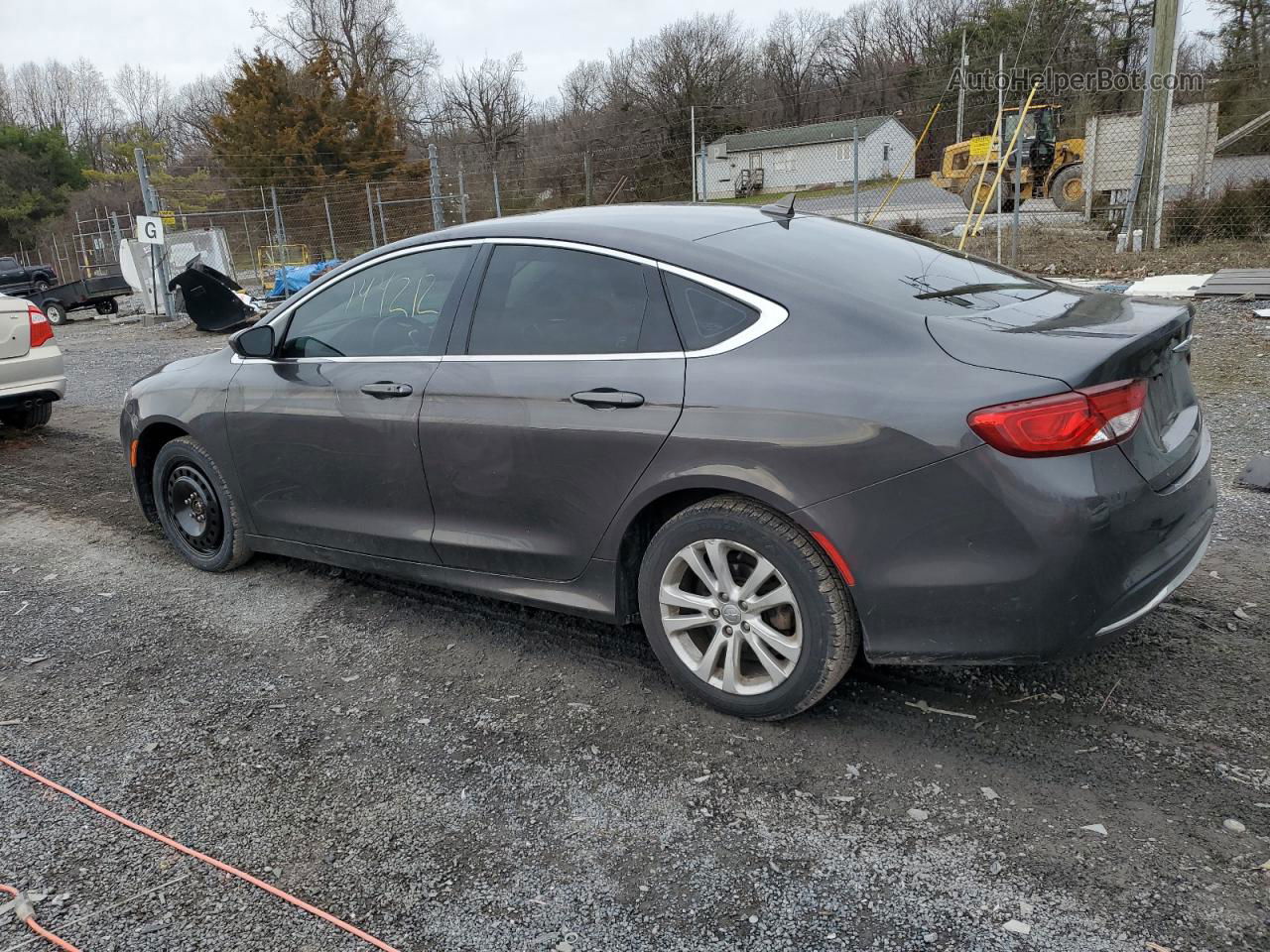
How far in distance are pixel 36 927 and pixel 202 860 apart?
1.26ft

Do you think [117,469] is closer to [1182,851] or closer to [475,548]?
[475,548]

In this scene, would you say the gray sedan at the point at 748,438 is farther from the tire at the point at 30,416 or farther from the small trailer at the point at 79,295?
the small trailer at the point at 79,295

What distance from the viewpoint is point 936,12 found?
60.3 metres

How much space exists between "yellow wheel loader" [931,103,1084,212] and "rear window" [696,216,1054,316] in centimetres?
1919

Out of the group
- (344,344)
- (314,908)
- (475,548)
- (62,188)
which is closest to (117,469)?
(344,344)

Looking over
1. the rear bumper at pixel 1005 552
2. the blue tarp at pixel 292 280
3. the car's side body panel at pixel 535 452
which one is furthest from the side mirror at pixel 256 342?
the blue tarp at pixel 292 280

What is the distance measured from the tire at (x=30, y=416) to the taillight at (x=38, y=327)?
759mm

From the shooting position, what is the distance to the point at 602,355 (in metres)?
3.18

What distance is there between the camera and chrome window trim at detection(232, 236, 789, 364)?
293 centimetres

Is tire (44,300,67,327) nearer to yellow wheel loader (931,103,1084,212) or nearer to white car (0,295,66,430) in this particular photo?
white car (0,295,66,430)

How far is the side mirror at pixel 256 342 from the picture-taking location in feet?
13.6

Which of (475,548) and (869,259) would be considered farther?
(475,548)

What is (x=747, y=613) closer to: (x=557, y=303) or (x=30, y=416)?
(x=557, y=303)

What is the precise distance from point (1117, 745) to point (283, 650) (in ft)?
9.74
